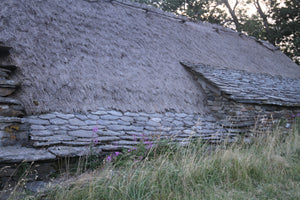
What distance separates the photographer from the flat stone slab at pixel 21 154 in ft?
10.2

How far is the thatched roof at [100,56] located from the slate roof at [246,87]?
485mm

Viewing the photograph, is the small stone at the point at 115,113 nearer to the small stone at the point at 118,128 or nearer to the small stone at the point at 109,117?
the small stone at the point at 109,117

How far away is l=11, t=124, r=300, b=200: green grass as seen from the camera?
9.62 ft

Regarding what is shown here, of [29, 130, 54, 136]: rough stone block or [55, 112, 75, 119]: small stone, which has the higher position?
[55, 112, 75, 119]: small stone

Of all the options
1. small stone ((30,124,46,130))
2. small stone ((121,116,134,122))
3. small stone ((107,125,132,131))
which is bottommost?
small stone ((107,125,132,131))

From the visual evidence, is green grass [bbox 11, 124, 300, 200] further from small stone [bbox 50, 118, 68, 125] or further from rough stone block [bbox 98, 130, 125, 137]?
small stone [bbox 50, 118, 68, 125]

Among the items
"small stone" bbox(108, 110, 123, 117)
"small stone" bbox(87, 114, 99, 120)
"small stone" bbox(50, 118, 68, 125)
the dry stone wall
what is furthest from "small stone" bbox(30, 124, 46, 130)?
"small stone" bbox(108, 110, 123, 117)

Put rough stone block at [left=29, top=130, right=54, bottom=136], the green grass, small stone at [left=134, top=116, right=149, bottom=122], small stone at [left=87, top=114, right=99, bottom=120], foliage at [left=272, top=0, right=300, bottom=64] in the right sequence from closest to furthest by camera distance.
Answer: the green grass, rough stone block at [left=29, top=130, right=54, bottom=136], small stone at [left=87, top=114, right=99, bottom=120], small stone at [left=134, top=116, right=149, bottom=122], foliage at [left=272, top=0, right=300, bottom=64]

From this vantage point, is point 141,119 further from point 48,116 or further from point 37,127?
point 37,127

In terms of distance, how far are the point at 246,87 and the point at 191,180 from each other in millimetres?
4627

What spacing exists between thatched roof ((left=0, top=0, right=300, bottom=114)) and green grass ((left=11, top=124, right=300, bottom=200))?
1.63m

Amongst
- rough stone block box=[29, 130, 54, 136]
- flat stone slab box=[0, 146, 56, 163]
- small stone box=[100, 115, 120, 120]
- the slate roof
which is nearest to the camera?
flat stone slab box=[0, 146, 56, 163]

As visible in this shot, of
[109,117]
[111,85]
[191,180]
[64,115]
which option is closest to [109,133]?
[109,117]

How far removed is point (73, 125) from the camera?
423 centimetres
